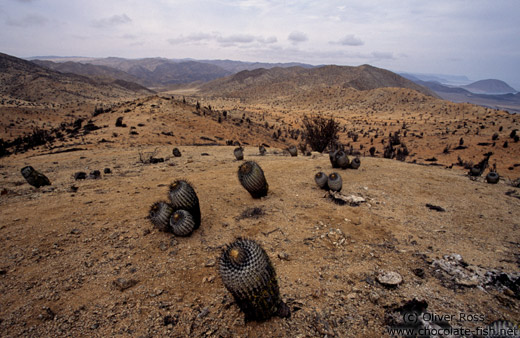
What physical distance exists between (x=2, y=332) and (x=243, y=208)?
4359 mm

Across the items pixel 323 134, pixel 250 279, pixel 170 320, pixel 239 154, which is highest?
pixel 323 134

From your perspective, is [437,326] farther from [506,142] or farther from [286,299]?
[506,142]

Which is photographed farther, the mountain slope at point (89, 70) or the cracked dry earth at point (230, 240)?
the mountain slope at point (89, 70)

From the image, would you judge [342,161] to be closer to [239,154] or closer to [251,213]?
[239,154]

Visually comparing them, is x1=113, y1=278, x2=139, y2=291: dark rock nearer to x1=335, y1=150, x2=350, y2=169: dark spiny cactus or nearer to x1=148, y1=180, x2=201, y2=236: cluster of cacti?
x1=148, y1=180, x2=201, y2=236: cluster of cacti

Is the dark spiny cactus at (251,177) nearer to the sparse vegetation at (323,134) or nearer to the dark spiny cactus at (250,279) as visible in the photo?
the dark spiny cactus at (250,279)

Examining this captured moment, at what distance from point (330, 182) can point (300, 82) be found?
76889mm

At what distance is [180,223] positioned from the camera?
15.8ft

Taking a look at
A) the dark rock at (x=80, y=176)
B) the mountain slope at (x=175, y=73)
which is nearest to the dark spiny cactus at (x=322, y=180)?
the dark rock at (x=80, y=176)

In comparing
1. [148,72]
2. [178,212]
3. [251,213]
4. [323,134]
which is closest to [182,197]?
[178,212]

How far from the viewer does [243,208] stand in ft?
20.3

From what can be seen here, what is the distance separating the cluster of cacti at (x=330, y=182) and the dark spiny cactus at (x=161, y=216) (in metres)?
4.39

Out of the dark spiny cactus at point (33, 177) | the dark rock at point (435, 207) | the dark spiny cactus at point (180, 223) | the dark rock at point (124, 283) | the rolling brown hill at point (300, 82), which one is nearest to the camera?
the dark rock at point (124, 283)

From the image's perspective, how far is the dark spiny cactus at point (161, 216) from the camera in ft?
16.2
